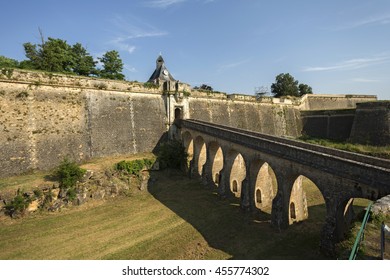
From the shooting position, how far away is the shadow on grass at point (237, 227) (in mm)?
10828

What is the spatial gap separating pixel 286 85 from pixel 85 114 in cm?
4278

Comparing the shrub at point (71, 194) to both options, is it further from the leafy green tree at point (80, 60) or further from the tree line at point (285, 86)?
the tree line at point (285, 86)

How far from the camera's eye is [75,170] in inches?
651

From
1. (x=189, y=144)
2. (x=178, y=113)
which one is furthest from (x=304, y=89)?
(x=189, y=144)

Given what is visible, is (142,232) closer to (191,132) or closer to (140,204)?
(140,204)

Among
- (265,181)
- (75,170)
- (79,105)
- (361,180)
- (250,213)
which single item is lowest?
(250,213)

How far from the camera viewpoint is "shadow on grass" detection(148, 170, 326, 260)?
10828 mm

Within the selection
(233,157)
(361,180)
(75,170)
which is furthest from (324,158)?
(75,170)

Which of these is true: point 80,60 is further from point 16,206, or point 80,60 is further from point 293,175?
point 293,175

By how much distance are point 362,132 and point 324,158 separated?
2304cm

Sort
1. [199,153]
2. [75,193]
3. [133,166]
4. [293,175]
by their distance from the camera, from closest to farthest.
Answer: [293,175] → [75,193] → [133,166] → [199,153]

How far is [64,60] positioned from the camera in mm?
29453

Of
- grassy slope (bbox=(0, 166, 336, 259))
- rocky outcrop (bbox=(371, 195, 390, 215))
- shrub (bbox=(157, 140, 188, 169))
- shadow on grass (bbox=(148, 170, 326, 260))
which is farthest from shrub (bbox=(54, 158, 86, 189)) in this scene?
rocky outcrop (bbox=(371, 195, 390, 215))

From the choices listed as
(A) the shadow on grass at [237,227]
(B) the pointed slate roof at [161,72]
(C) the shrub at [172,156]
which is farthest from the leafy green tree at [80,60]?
(A) the shadow on grass at [237,227]
